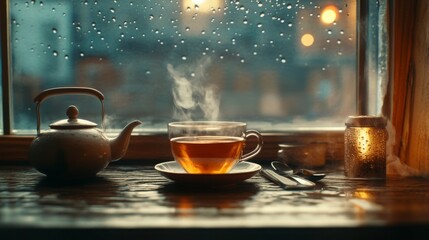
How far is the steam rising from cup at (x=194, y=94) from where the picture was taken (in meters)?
1.78

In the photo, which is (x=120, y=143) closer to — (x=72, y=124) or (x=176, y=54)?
(x=72, y=124)

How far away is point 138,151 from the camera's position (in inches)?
67.3

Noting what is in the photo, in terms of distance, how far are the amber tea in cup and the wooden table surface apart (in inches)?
2.4

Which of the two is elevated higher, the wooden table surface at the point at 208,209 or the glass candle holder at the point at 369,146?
the glass candle holder at the point at 369,146

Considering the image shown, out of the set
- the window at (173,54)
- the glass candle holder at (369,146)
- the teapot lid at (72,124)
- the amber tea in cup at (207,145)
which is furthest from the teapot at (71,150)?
the glass candle holder at (369,146)

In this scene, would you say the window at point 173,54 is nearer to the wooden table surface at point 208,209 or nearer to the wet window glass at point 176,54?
the wet window glass at point 176,54

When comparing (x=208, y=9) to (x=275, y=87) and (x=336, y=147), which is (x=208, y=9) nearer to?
(x=275, y=87)

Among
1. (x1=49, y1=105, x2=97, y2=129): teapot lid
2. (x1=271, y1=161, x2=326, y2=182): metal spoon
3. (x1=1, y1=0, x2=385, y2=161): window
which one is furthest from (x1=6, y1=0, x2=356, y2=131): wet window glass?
(x1=49, y1=105, x2=97, y2=129): teapot lid

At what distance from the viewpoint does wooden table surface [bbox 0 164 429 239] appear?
847 millimetres

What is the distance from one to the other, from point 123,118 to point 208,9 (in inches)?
20.3

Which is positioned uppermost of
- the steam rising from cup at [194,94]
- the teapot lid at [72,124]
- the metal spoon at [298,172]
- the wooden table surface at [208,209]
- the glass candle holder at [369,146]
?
A: the steam rising from cup at [194,94]

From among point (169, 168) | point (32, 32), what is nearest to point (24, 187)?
point (169, 168)

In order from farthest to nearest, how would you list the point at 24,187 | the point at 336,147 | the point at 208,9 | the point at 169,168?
the point at 208,9 < the point at 336,147 < the point at 169,168 < the point at 24,187

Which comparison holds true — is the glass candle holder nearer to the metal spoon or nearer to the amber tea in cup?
the metal spoon
